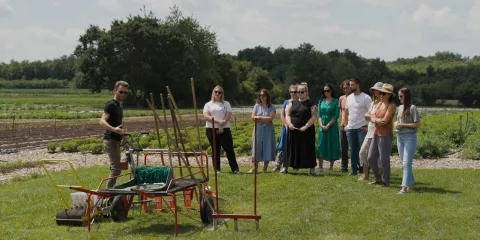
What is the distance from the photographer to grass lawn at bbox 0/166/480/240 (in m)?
7.17

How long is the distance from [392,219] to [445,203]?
1.36 m

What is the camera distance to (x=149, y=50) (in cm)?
5828

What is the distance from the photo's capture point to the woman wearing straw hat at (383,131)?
32.3 ft

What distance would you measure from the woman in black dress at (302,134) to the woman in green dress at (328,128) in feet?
1.76

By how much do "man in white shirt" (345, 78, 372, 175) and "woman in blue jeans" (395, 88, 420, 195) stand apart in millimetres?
1663

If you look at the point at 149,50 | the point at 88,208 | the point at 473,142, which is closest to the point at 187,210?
the point at 88,208

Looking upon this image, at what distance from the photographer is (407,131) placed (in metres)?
9.61

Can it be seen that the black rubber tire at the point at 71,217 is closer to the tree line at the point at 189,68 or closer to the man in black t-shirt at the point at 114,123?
the man in black t-shirt at the point at 114,123

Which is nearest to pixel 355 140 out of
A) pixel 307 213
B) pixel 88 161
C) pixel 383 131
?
pixel 383 131

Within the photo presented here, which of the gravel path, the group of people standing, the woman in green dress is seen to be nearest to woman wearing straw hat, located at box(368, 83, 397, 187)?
the group of people standing

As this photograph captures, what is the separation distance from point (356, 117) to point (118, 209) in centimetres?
529

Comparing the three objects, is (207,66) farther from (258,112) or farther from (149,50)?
(258,112)

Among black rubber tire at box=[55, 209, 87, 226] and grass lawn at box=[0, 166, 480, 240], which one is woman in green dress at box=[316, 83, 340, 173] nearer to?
grass lawn at box=[0, 166, 480, 240]

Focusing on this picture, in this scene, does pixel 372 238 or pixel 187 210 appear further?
pixel 187 210
